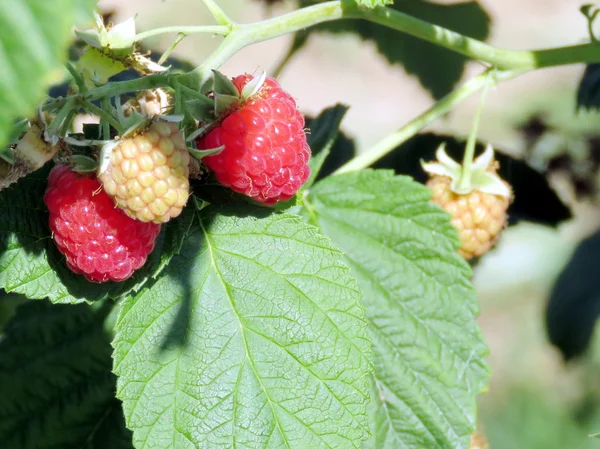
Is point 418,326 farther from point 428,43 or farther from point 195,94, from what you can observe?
point 428,43

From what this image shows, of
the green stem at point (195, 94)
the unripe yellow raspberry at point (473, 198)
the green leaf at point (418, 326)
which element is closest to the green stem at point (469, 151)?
the unripe yellow raspberry at point (473, 198)

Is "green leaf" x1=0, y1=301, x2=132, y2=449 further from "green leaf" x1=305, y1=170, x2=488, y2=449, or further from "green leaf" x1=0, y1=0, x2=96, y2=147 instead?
"green leaf" x1=0, y1=0, x2=96, y2=147

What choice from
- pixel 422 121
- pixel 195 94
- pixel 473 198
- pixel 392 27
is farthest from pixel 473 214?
pixel 195 94

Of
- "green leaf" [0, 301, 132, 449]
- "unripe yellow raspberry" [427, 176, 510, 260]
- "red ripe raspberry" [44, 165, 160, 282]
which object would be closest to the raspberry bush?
"red ripe raspberry" [44, 165, 160, 282]

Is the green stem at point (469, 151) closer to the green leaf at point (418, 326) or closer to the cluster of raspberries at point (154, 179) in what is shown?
the green leaf at point (418, 326)

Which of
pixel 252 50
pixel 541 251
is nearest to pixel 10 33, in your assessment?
pixel 541 251

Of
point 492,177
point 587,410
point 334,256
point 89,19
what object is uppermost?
point 89,19

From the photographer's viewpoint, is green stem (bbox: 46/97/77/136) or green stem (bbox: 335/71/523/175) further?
green stem (bbox: 335/71/523/175)

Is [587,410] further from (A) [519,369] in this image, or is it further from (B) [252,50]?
(B) [252,50]
